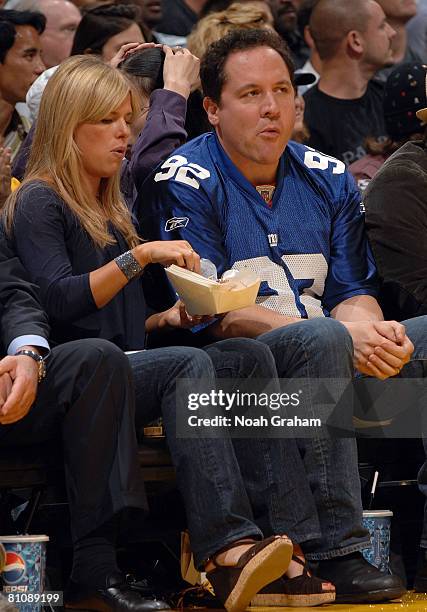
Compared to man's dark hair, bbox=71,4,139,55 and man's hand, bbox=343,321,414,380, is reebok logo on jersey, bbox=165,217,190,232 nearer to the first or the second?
man's hand, bbox=343,321,414,380

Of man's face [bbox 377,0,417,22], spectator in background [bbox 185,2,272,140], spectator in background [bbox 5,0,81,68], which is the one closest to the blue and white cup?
spectator in background [bbox 185,2,272,140]

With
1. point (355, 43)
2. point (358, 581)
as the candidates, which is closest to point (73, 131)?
point (358, 581)

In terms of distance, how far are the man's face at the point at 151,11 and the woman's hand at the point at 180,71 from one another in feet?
8.58

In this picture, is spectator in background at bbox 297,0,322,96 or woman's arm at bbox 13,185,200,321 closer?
woman's arm at bbox 13,185,200,321

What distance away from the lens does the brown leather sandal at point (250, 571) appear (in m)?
3.02

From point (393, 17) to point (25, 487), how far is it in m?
5.02

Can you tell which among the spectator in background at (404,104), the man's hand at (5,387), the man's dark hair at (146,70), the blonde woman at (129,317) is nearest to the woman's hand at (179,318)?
the blonde woman at (129,317)

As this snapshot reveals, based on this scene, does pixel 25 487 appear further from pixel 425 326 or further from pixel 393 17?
pixel 393 17

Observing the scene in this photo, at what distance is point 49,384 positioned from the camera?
321cm

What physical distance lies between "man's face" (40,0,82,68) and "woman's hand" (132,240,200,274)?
336 cm

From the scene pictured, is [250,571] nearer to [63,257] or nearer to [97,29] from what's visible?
[63,257]

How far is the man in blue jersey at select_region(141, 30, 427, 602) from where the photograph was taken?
3746 millimetres

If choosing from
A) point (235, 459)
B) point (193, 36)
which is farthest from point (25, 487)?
point (193, 36)

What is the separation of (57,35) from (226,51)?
2.66m
